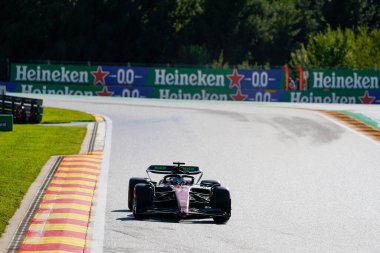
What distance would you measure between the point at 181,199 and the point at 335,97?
36605 mm

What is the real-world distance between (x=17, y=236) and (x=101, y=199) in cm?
379

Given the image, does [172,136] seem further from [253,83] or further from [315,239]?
[253,83]

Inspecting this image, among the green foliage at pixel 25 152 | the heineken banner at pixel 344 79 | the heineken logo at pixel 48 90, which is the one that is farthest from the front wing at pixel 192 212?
the heineken logo at pixel 48 90


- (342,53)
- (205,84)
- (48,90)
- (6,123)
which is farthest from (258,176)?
(342,53)

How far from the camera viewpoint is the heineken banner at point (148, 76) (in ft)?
163

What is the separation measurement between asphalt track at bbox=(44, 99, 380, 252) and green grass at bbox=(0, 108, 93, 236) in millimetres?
1354

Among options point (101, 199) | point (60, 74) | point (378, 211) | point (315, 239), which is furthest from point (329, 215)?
point (60, 74)

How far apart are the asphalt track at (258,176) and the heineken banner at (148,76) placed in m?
11.1

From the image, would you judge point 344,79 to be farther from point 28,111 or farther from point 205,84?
point 28,111

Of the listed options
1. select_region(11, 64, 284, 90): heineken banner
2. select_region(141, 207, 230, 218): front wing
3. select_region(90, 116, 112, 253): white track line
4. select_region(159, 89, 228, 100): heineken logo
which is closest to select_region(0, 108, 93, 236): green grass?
select_region(90, 116, 112, 253): white track line

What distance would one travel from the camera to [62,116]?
121 ft

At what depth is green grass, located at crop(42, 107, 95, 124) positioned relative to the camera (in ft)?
113

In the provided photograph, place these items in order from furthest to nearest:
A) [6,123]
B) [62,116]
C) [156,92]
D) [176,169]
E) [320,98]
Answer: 1. [156,92]
2. [320,98]
3. [62,116]
4. [6,123]
5. [176,169]

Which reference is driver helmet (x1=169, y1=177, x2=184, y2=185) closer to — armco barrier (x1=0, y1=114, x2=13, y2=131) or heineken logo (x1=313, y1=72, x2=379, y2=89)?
armco barrier (x1=0, y1=114, x2=13, y2=131)
